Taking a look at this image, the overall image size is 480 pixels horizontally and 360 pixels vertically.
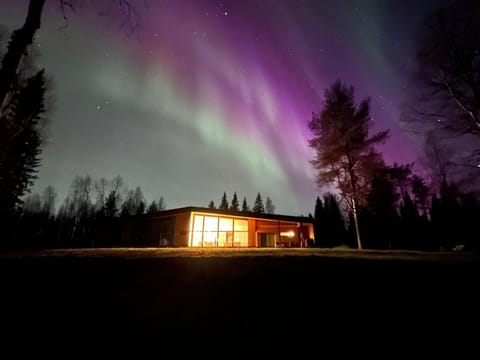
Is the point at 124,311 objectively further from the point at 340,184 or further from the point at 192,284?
the point at 340,184

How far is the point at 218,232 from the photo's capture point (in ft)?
69.9

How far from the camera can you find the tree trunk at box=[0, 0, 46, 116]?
170 inches

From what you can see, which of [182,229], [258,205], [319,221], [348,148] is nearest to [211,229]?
[182,229]

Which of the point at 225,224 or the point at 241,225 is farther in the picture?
the point at 241,225

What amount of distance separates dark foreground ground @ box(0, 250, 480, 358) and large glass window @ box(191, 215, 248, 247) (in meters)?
14.6

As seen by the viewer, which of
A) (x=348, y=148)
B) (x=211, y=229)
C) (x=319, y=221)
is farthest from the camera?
(x=319, y=221)

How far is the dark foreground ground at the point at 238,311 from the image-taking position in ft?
8.59

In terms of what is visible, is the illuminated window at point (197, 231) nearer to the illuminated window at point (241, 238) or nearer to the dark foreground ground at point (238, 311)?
the illuminated window at point (241, 238)

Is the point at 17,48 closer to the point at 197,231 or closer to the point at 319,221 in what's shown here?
the point at 197,231

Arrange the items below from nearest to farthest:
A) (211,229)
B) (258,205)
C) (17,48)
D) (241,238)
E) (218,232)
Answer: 1. (17,48)
2. (218,232)
3. (211,229)
4. (241,238)
5. (258,205)

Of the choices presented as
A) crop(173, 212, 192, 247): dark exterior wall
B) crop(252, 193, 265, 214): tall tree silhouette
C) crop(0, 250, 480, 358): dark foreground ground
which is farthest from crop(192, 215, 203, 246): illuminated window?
crop(252, 193, 265, 214): tall tree silhouette

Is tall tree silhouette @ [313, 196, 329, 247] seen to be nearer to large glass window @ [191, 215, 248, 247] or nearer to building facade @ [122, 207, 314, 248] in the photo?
building facade @ [122, 207, 314, 248]

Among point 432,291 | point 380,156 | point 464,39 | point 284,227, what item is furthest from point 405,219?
point 432,291

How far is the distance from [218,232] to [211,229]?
5.40 ft
